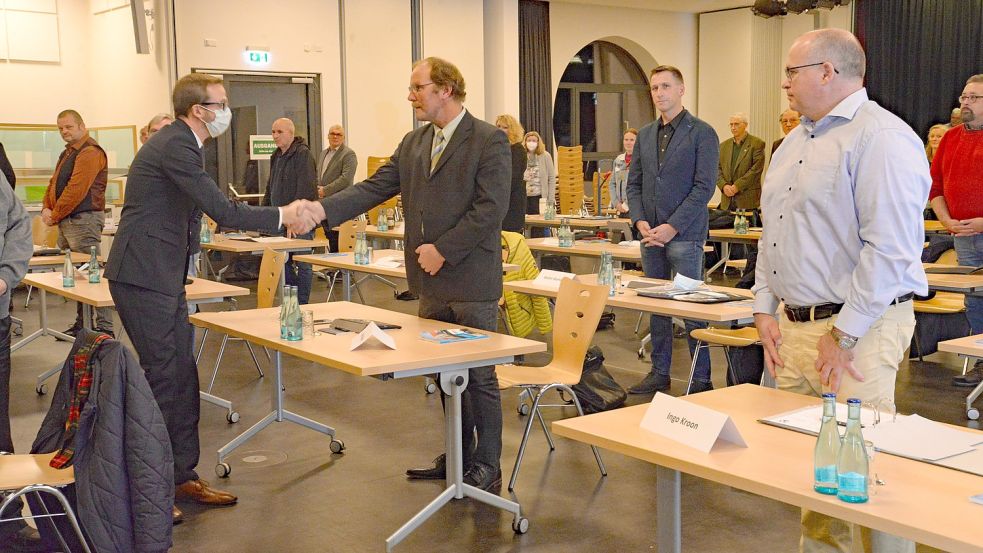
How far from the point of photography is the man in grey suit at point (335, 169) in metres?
11.0

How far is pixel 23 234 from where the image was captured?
3.82 m

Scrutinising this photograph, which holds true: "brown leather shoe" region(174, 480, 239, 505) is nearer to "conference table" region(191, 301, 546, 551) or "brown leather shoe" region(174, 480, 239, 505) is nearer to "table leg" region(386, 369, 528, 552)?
"conference table" region(191, 301, 546, 551)

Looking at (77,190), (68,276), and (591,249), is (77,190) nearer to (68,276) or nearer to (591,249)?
(68,276)

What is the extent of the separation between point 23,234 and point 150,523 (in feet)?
5.03

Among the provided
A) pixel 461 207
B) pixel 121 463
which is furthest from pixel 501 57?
pixel 121 463

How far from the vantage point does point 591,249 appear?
729 centimetres

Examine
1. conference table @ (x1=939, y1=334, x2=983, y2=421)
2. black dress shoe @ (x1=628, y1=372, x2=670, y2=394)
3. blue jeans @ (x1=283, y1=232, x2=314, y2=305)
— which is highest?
conference table @ (x1=939, y1=334, x2=983, y2=421)

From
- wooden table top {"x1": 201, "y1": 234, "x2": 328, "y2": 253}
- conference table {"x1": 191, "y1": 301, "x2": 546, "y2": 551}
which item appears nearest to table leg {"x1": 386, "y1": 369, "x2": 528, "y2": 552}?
conference table {"x1": 191, "y1": 301, "x2": 546, "y2": 551}

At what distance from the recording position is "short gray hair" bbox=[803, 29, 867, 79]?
2711mm

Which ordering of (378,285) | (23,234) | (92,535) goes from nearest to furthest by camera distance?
(92,535), (23,234), (378,285)

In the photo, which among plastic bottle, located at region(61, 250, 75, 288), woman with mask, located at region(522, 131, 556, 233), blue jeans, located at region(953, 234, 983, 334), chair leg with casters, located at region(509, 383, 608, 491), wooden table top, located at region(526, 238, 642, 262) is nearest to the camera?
chair leg with casters, located at region(509, 383, 608, 491)

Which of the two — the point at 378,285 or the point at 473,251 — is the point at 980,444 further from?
the point at 378,285

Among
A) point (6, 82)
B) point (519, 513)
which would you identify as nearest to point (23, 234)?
point (519, 513)

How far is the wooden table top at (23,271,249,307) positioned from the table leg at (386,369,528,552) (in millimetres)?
1776
